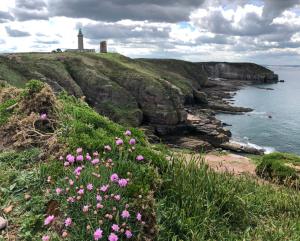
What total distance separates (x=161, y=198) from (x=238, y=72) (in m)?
189

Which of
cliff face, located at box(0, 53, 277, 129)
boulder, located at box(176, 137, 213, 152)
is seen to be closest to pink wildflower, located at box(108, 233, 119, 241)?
boulder, located at box(176, 137, 213, 152)

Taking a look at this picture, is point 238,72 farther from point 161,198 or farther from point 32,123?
point 161,198

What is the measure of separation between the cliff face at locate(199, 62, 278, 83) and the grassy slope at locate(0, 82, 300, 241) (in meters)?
183

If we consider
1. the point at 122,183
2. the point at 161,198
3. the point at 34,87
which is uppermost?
the point at 34,87

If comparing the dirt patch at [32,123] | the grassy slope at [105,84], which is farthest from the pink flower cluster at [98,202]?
the grassy slope at [105,84]

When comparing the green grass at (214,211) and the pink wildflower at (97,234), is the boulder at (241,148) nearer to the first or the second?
the green grass at (214,211)

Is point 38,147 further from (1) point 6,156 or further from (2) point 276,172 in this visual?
(2) point 276,172

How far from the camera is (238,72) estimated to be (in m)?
190

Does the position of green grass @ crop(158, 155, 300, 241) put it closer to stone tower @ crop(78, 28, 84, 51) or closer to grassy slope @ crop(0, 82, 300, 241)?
grassy slope @ crop(0, 82, 300, 241)

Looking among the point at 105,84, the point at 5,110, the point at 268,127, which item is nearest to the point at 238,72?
the point at 268,127

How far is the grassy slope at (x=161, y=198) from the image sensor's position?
242 inches

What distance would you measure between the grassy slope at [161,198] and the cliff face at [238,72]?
183m

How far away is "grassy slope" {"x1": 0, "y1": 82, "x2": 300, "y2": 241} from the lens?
614 cm

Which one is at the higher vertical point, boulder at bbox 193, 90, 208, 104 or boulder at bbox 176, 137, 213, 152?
boulder at bbox 176, 137, 213, 152
